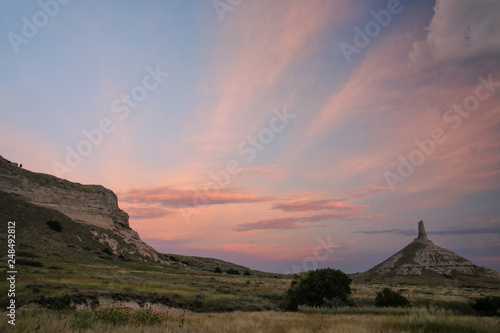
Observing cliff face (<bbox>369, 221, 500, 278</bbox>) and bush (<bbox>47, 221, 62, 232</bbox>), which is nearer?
bush (<bbox>47, 221, 62, 232</bbox>)

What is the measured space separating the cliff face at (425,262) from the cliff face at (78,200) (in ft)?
251

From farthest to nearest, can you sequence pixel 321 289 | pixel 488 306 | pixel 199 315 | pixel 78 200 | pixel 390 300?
pixel 78 200
pixel 488 306
pixel 321 289
pixel 390 300
pixel 199 315

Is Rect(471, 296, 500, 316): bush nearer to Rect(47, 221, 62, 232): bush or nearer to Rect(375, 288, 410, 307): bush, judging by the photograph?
Rect(375, 288, 410, 307): bush

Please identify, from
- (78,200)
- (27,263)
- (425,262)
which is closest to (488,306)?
(27,263)

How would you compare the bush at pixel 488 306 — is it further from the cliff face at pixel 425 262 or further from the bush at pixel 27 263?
the cliff face at pixel 425 262

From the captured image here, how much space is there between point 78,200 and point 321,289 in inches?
2921

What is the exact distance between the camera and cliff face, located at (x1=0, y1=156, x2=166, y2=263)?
6669cm

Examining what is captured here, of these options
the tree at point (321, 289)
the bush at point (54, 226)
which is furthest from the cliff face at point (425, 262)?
the bush at point (54, 226)

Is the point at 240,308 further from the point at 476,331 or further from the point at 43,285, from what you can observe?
the point at 476,331

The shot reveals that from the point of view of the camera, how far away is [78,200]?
77.8 m

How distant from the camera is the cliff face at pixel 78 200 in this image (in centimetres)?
6669

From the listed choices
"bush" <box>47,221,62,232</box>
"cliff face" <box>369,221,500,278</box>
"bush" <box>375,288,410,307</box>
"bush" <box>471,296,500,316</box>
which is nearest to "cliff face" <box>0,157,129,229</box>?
"bush" <box>47,221,62,232</box>

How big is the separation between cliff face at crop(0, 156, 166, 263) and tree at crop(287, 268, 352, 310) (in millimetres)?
56707

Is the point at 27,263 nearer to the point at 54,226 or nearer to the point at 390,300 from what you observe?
the point at 54,226
